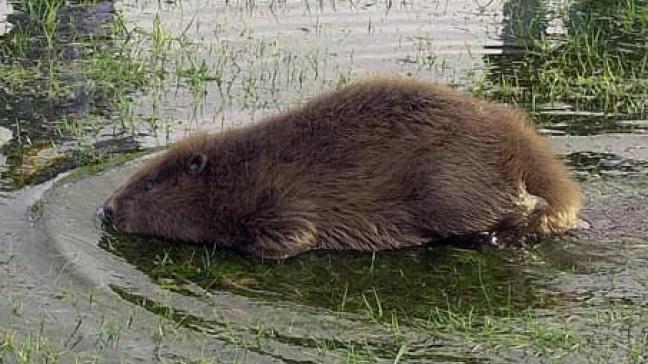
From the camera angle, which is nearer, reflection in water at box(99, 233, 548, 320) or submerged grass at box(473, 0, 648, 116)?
reflection in water at box(99, 233, 548, 320)

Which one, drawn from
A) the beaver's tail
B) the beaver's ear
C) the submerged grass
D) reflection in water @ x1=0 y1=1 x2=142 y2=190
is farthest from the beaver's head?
the submerged grass

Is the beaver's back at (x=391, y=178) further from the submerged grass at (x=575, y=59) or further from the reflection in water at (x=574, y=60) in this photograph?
the submerged grass at (x=575, y=59)

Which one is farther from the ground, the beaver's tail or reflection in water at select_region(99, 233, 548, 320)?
the beaver's tail

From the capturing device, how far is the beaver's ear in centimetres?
630

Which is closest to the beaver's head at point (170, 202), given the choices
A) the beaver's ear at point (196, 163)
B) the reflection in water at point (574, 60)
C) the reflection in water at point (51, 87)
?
→ the beaver's ear at point (196, 163)

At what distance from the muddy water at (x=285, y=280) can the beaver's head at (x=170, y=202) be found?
114 millimetres

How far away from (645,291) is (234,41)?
16.0 feet

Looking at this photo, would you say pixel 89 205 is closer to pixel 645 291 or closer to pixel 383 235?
pixel 383 235

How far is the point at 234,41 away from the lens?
970 cm

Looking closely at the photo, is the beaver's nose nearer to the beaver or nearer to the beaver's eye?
the beaver

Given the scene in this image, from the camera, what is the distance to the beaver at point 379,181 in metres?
6.03

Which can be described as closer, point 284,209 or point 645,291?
point 645,291

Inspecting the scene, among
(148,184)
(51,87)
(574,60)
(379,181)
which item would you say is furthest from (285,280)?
(574,60)

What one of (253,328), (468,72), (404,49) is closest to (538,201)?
(253,328)
